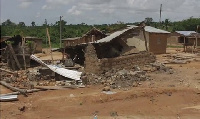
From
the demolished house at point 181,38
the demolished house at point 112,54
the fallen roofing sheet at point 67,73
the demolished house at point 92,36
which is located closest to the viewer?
the fallen roofing sheet at point 67,73

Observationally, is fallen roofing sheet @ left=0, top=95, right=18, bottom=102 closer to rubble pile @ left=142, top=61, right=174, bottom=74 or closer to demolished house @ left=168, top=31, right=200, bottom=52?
rubble pile @ left=142, top=61, right=174, bottom=74

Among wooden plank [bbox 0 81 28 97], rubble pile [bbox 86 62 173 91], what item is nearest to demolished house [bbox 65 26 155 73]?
rubble pile [bbox 86 62 173 91]

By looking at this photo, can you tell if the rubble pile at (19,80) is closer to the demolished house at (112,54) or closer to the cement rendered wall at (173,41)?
the demolished house at (112,54)

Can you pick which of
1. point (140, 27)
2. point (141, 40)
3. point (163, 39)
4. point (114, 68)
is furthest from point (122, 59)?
point (163, 39)

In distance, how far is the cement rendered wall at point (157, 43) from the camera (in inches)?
1237

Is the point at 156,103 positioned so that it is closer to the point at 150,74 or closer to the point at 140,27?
the point at 150,74

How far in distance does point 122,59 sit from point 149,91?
5.14m

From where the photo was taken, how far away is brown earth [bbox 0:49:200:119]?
10845 mm

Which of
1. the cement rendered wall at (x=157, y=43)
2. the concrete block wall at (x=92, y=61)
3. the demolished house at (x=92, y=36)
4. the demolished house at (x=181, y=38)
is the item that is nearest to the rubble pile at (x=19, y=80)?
the concrete block wall at (x=92, y=61)

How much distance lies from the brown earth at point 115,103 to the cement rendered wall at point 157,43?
16068 mm

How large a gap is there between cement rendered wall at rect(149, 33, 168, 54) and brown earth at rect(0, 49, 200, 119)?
633 inches

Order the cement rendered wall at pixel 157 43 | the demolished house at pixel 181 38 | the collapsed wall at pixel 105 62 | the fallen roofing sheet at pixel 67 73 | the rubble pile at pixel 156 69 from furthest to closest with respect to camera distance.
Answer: the demolished house at pixel 181 38 < the cement rendered wall at pixel 157 43 < the rubble pile at pixel 156 69 < the collapsed wall at pixel 105 62 < the fallen roofing sheet at pixel 67 73

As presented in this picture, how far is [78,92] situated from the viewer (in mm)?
14125

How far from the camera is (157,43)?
32188 mm
